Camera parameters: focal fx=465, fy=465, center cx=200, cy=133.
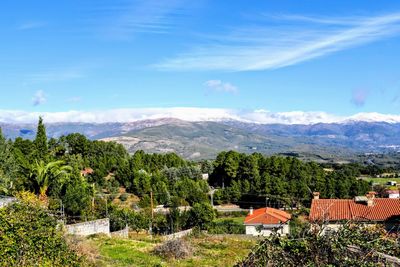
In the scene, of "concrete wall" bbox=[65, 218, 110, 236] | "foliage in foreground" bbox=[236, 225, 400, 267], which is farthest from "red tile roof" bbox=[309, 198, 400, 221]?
"foliage in foreground" bbox=[236, 225, 400, 267]

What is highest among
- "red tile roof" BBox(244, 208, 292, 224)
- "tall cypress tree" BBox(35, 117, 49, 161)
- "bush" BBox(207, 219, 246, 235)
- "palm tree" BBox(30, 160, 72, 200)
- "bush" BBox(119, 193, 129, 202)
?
"tall cypress tree" BBox(35, 117, 49, 161)

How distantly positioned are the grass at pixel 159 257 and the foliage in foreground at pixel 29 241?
9.18 metres

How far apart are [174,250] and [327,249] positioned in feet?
60.8

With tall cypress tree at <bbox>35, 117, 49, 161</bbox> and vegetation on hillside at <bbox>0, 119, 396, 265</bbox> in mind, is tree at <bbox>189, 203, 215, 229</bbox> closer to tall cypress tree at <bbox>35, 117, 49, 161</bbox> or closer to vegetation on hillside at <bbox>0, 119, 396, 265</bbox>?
vegetation on hillside at <bbox>0, 119, 396, 265</bbox>

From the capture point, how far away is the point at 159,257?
2431 centimetres

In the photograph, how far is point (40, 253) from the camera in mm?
10531

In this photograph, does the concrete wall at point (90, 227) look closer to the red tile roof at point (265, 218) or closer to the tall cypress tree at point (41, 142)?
the red tile roof at point (265, 218)

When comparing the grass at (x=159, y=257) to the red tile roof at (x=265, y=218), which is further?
the red tile roof at (x=265, y=218)

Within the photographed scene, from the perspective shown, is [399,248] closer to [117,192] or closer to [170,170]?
[117,192]

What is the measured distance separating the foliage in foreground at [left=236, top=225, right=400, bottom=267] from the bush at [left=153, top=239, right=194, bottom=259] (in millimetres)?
17549

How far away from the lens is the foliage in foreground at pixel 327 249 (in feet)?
21.7

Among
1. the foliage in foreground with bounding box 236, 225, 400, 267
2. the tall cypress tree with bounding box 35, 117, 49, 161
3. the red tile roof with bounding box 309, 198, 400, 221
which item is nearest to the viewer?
the foliage in foreground with bounding box 236, 225, 400, 267

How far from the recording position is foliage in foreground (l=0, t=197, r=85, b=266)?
10.2 m

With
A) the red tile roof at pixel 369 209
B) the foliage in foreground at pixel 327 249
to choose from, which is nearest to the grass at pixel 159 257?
the foliage in foreground at pixel 327 249
